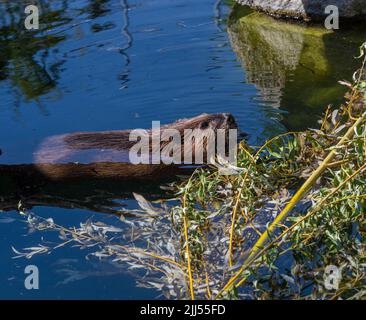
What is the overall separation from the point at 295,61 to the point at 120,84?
1540 mm

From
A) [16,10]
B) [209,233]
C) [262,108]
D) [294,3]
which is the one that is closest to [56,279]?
[209,233]

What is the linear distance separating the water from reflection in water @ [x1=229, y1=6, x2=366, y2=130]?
0.01 meters

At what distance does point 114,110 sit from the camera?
5469mm

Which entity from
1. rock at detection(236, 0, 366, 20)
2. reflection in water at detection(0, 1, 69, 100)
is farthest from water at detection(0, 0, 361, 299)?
rock at detection(236, 0, 366, 20)

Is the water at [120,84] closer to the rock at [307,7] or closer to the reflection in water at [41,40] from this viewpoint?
the reflection in water at [41,40]

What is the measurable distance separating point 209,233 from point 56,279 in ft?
2.83

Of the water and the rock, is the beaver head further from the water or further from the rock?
the rock

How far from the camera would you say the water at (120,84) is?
3988 millimetres

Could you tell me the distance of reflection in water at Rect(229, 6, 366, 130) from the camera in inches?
213

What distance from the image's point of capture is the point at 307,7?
6980 millimetres

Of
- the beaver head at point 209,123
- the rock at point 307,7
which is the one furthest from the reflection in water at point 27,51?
the rock at point 307,7

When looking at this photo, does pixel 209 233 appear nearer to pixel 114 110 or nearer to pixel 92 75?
pixel 114 110

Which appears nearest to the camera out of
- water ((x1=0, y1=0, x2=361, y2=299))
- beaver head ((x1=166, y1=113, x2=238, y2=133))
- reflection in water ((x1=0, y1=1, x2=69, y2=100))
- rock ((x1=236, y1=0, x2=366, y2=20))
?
water ((x1=0, y1=0, x2=361, y2=299))

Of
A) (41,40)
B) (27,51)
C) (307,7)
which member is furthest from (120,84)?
(307,7)
